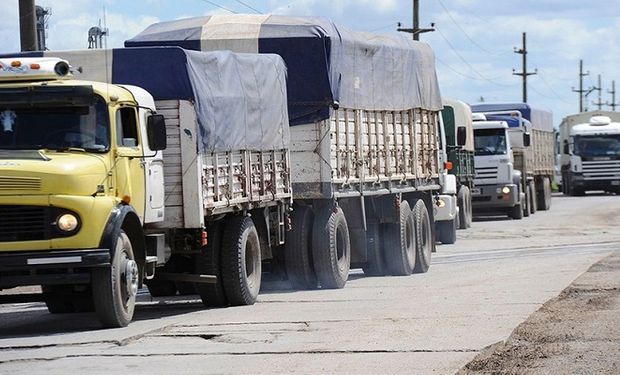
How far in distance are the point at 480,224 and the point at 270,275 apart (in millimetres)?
21649

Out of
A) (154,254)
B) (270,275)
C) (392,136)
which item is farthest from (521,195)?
(154,254)

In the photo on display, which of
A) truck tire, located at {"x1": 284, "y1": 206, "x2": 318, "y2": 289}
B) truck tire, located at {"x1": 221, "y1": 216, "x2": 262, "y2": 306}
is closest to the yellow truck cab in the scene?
truck tire, located at {"x1": 221, "y1": 216, "x2": 262, "y2": 306}

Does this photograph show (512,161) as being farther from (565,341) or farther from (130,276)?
(565,341)

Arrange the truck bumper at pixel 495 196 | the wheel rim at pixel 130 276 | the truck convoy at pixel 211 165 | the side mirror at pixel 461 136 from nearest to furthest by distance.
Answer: the truck convoy at pixel 211 165 → the wheel rim at pixel 130 276 → the side mirror at pixel 461 136 → the truck bumper at pixel 495 196

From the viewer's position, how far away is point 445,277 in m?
22.3

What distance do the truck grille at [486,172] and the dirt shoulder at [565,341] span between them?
80.6 ft

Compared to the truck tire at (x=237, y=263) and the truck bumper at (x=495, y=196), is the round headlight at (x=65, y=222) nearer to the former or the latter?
the truck tire at (x=237, y=263)

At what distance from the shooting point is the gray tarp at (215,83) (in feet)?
53.7

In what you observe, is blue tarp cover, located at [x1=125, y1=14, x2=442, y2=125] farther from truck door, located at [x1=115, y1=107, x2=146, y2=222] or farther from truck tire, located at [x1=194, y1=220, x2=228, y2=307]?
truck door, located at [x1=115, y1=107, x2=146, y2=222]

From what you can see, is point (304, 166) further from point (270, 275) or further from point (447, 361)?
point (447, 361)

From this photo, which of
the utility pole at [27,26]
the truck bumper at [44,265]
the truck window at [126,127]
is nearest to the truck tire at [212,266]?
the truck window at [126,127]

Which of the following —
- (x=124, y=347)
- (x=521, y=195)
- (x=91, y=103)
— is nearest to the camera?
(x=124, y=347)

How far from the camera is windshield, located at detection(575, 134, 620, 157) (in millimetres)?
62250

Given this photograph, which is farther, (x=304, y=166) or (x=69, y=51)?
(x=304, y=166)
